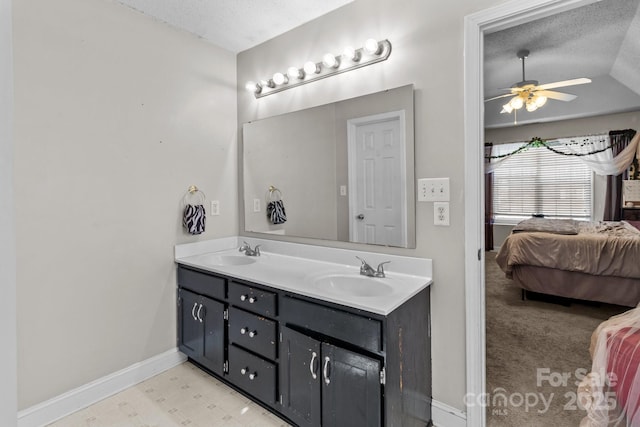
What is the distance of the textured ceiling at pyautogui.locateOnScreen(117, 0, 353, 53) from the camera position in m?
2.03

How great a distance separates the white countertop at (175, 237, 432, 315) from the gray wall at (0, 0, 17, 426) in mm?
1160

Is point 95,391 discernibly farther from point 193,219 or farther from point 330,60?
point 330,60

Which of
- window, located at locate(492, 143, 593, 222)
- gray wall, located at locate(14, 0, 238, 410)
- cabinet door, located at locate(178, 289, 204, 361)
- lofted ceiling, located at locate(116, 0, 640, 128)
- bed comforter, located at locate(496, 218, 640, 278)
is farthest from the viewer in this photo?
window, located at locate(492, 143, 593, 222)

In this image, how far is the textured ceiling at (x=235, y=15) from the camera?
203cm

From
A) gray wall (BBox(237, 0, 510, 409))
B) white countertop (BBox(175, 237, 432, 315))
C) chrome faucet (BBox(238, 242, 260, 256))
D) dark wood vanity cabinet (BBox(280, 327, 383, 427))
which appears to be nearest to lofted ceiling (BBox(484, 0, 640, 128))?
gray wall (BBox(237, 0, 510, 409))

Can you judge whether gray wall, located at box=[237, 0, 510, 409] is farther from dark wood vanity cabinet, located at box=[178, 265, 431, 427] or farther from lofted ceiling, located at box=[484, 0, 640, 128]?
lofted ceiling, located at box=[484, 0, 640, 128]

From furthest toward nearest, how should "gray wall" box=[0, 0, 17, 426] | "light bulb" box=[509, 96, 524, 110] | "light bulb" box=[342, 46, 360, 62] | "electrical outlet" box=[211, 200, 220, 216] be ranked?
1. "light bulb" box=[509, 96, 524, 110]
2. "electrical outlet" box=[211, 200, 220, 216]
3. "light bulb" box=[342, 46, 360, 62]
4. "gray wall" box=[0, 0, 17, 426]

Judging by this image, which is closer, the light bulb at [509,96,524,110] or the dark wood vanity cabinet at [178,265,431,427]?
the dark wood vanity cabinet at [178,265,431,427]

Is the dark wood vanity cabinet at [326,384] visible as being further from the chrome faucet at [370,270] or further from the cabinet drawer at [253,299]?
the chrome faucet at [370,270]

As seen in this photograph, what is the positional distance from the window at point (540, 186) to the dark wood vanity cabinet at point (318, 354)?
5196 millimetres

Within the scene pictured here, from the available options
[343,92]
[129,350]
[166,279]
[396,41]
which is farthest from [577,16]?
[129,350]

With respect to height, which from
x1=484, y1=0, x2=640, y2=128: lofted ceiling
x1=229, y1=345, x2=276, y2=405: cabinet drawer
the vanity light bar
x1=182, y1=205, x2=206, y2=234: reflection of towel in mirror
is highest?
x1=484, y1=0, x2=640, y2=128: lofted ceiling

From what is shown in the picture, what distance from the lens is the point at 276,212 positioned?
8.20 feet

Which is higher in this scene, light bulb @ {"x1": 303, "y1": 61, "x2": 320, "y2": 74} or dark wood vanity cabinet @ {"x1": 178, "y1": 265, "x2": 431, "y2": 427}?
light bulb @ {"x1": 303, "y1": 61, "x2": 320, "y2": 74}
